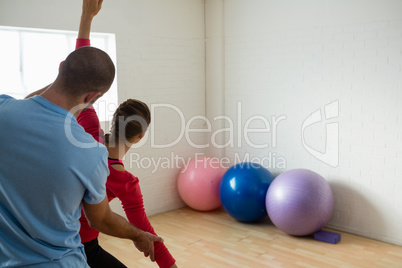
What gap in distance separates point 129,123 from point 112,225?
680 mm

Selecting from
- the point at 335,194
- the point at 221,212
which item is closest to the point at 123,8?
the point at 221,212

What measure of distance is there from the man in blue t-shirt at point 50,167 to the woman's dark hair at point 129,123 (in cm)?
72

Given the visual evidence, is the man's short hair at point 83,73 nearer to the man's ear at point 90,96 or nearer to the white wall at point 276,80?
the man's ear at point 90,96

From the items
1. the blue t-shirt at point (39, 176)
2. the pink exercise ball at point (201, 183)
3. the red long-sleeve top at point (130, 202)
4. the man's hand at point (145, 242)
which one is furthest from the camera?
the pink exercise ball at point (201, 183)

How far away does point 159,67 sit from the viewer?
5293 mm

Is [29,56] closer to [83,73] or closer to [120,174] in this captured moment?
[120,174]

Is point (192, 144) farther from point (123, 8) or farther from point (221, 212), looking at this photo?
point (123, 8)

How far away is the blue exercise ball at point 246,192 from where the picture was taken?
473 centimetres

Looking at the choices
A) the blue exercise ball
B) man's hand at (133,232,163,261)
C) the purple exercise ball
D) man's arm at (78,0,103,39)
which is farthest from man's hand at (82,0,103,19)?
the blue exercise ball

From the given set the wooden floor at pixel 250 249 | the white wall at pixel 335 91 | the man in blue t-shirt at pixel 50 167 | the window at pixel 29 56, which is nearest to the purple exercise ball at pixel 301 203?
the wooden floor at pixel 250 249

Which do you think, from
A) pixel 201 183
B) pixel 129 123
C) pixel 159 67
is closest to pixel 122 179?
pixel 129 123

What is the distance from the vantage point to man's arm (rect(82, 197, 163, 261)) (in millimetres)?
1495

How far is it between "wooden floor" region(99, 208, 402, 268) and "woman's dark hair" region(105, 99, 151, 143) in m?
2.06

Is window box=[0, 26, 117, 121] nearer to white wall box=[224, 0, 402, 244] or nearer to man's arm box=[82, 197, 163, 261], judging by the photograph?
white wall box=[224, 0, 402, 244]
